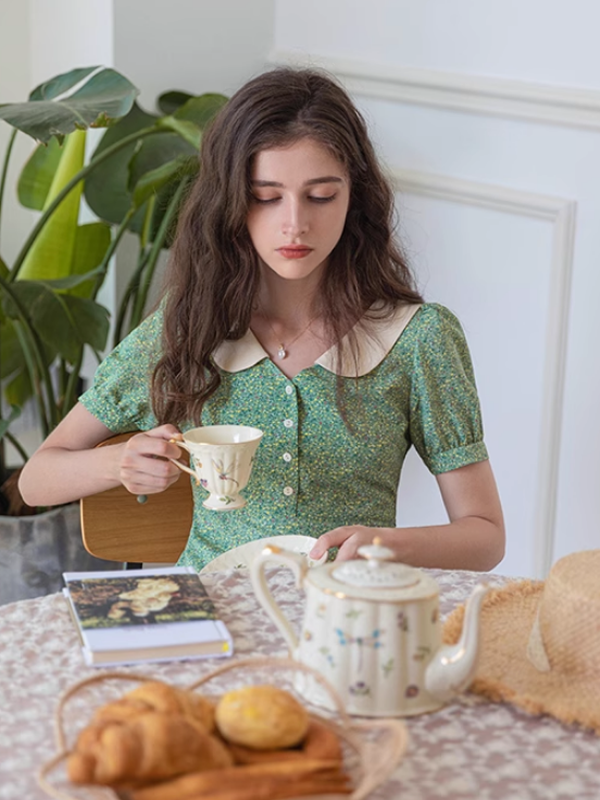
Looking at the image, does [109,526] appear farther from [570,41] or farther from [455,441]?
[570,41]

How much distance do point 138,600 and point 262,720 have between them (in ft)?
1.16

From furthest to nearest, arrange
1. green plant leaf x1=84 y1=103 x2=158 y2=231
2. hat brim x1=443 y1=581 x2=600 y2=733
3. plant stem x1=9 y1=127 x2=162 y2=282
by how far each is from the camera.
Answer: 1. green plant leaf x1=84 y1=103 x2=158 y2=231
2. plant stem x1=9 y1=127 x2=162 y2=282
3. hat brim x1=443 y1=581 x2=600 y2=733

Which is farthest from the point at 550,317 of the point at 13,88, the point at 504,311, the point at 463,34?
the point at 13,88

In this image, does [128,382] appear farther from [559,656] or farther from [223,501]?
[559,656]

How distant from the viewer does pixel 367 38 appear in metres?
2.56

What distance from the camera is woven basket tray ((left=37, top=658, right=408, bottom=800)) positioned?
31.3 inches

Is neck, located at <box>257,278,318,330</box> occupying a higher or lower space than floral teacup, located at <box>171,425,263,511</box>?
higher

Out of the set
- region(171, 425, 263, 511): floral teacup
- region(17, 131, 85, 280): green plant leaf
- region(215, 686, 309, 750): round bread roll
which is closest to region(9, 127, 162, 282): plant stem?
region(17, 131, 85, 280): green plant leaf

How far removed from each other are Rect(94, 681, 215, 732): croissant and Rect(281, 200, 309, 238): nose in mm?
758

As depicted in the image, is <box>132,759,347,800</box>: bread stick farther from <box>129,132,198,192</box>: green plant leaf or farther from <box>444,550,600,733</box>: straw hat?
<box>129,132,198,192</box>: green plant leaf

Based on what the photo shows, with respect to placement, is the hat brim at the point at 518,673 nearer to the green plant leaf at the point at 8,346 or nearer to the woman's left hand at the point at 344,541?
the woman's left hand at the point at 344,541

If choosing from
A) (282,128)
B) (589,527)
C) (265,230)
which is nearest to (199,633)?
(265,230)

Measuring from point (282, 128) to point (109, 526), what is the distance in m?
0.65

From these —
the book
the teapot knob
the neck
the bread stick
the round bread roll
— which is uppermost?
the neck
